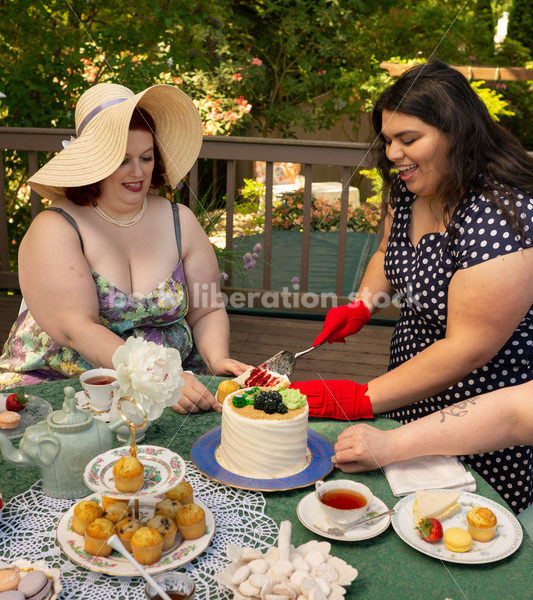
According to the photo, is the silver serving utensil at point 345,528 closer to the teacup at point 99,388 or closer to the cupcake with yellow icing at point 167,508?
the cupcake with yellow icing at point 167,508

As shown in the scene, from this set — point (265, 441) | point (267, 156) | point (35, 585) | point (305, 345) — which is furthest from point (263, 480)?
point (267, 156)

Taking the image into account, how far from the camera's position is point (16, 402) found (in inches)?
63.2

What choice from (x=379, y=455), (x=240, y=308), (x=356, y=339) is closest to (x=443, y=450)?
(x=379, y=455)

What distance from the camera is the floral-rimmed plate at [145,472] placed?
1104 mm

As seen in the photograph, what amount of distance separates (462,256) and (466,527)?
30.8 inches

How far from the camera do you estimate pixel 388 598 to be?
1049mm

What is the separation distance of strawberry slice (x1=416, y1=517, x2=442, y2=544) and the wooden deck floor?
2142mm

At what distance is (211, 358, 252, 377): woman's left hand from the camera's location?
1.96 meters

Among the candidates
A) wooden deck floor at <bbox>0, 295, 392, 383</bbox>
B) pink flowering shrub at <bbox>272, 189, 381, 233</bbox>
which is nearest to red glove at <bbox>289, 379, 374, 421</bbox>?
wooden deck floor at <bbox>0, 295, 392, 383</bbox>

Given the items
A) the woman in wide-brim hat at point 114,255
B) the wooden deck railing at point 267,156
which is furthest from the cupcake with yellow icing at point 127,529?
the wooden deck railing at point 267,156

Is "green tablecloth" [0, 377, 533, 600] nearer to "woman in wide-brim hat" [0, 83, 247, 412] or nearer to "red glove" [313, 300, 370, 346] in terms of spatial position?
"woman in wide-brim hat" [0, 83, 247, 412]

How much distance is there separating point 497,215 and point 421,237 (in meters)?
0.29

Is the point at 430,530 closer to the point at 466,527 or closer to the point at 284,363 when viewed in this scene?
the point at 466,527

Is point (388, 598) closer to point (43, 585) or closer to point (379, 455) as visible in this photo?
point (379, 455)
